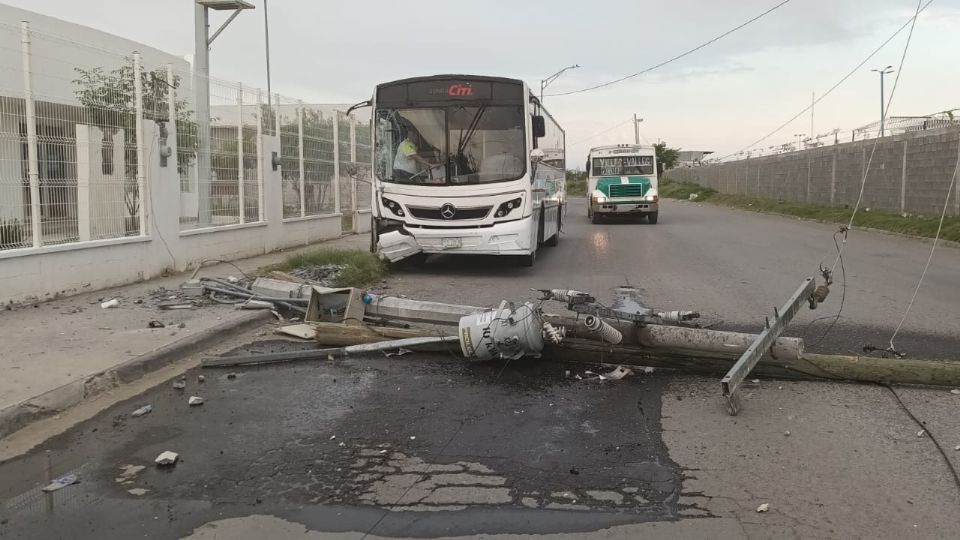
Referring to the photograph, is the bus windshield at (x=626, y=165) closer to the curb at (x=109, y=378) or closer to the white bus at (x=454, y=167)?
the white bus at (x=454, y=167)

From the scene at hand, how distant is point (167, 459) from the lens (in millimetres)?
4184

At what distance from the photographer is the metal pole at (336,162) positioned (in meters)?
18.3

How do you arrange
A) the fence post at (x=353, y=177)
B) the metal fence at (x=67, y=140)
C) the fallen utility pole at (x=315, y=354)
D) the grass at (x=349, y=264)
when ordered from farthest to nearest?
1. the fence post at (x=353, y=177)
2. the grass at (x=349, y=264)
3. the metal fence at (x=67, y=140)
4. the fallen utility pole at (x=315, y=354)

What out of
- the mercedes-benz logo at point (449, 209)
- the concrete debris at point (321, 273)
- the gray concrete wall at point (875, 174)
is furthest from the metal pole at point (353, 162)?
the gray concrete wall at point (875, 174)

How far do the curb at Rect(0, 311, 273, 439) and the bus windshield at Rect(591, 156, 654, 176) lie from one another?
873 inches

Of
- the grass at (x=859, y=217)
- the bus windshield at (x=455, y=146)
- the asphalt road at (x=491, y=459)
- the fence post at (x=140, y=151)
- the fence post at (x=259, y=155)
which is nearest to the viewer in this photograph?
the asphalt road at (x=491, y=459)

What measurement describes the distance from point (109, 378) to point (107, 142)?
5.05m

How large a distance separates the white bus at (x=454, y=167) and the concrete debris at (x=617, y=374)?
6033 mm

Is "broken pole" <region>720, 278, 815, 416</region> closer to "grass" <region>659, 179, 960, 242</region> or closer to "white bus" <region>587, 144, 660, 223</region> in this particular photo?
"grass" <region>659, 179, 960, 242</region>

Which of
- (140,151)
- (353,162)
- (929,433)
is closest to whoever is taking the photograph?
(929,433)

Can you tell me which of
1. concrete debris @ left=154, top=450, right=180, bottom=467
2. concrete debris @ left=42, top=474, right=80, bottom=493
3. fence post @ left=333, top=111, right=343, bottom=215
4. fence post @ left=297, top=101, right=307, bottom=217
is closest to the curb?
concrete debris @ left=42, top=474, right=80, bottom=493

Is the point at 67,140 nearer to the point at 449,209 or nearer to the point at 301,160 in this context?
the point at 449,209

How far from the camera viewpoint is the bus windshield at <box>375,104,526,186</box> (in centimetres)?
1191

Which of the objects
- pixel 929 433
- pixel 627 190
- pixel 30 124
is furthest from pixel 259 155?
pixel 627 190
